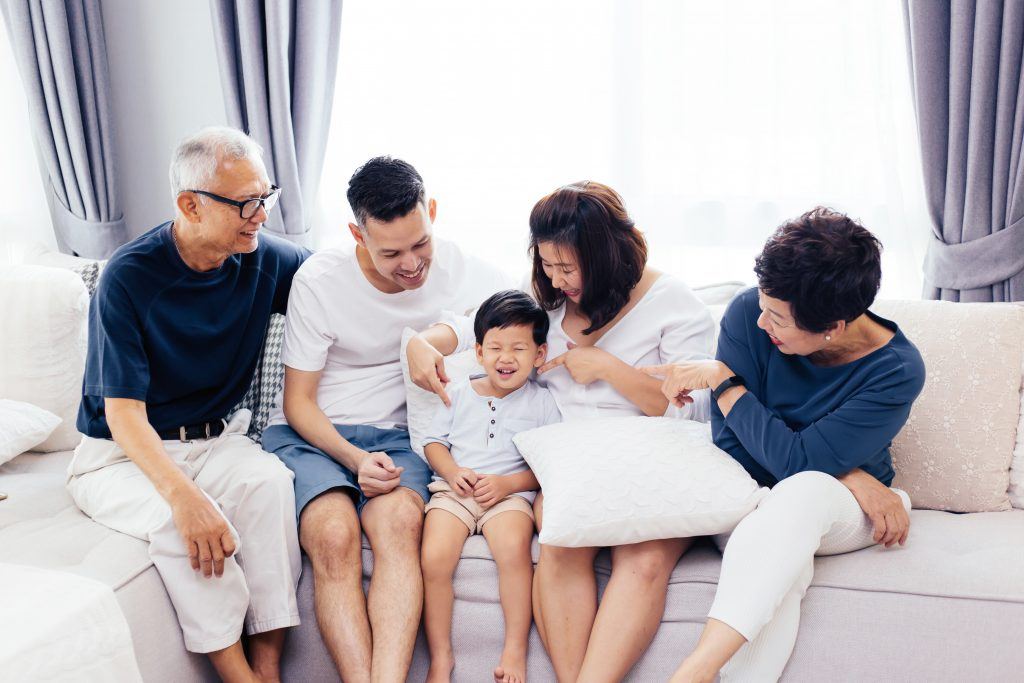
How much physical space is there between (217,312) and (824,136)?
185 centimetres

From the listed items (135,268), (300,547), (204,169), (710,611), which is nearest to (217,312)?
(135,268)

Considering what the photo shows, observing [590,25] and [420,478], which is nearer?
[420,478]

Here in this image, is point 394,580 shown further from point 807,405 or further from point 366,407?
point 807,405

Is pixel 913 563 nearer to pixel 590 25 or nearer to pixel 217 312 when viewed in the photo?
pixel 217 312

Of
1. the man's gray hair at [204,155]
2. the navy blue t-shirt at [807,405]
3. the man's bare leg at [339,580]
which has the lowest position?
the man's bare leg at [339,580]

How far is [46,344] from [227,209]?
879mm

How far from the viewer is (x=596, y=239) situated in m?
1.88

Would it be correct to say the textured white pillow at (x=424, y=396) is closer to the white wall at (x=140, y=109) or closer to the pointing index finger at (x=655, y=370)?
the pointing index finger at (x=655, y=370)

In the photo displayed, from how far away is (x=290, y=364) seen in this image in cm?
212

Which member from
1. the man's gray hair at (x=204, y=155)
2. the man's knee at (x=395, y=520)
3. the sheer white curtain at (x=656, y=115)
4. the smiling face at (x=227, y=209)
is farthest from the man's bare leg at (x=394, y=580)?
the sheer white curtain at (x=656, y=115)

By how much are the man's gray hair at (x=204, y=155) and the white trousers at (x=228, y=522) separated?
0.62 m

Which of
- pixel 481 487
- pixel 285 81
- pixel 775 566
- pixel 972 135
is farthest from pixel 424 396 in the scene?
pixel 972 135

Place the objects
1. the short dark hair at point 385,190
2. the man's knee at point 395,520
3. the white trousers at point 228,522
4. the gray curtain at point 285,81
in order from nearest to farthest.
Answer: the white trousers at point 228,522 < the man's knee at point 395,520 < the short dark hair at point 385,190 < the gray curtain at point 285,81

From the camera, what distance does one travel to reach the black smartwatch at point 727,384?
5.79ft
